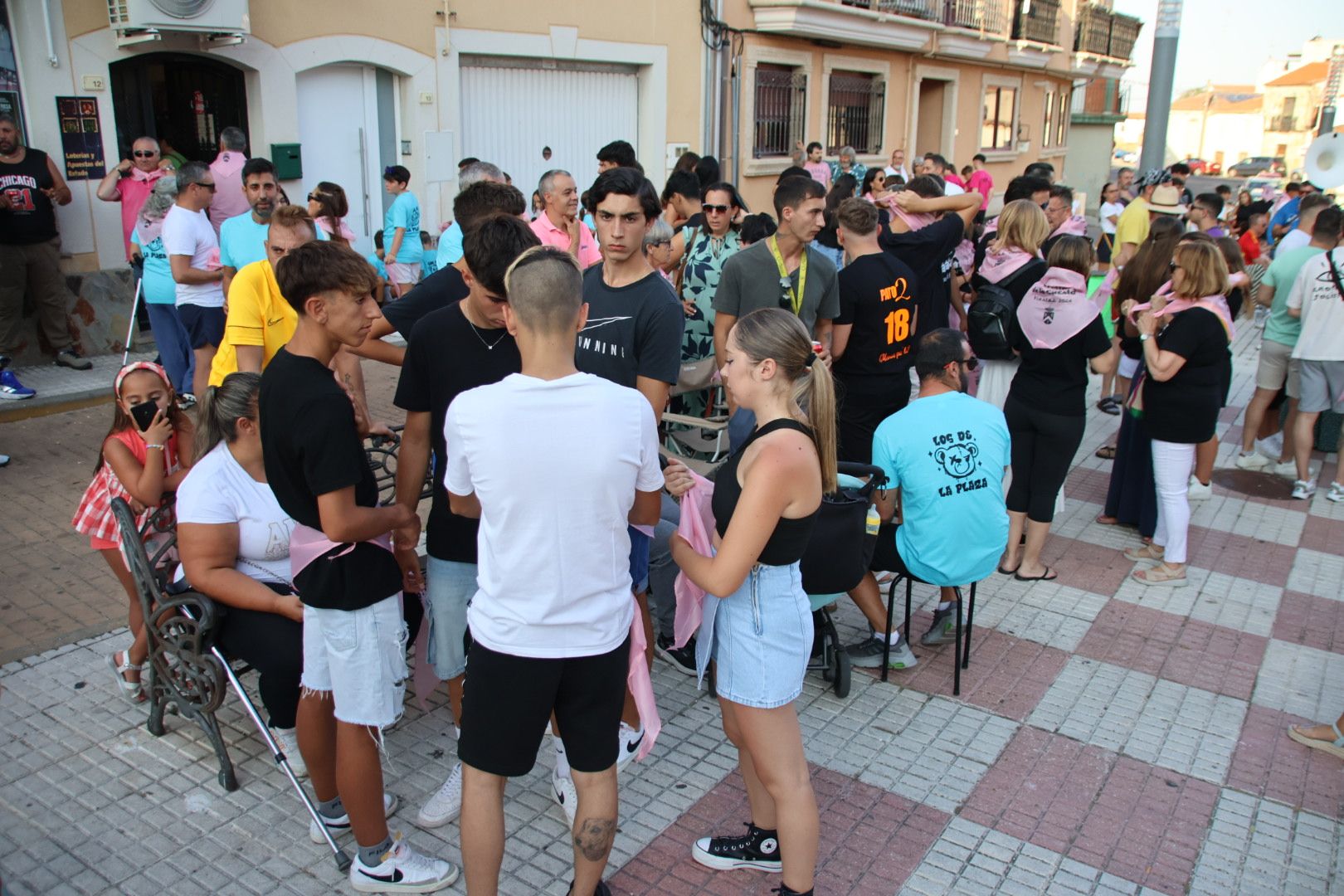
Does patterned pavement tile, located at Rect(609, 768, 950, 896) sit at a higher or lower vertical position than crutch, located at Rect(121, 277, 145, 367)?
lower

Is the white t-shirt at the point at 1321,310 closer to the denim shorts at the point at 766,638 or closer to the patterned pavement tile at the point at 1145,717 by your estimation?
the patterned pavement tile at the point at 1145,717

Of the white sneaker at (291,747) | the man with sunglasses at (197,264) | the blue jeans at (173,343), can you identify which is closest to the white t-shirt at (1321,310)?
the white sneaker at (291,747)

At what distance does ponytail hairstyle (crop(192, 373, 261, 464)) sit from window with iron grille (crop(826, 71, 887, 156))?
16.2 m

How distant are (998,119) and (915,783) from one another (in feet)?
79.0

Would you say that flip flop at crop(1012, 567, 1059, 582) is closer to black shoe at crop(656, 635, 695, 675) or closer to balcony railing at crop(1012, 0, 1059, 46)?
black shoe at crop(656, 635, 695, 675)

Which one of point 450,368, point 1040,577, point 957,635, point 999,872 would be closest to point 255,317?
point 450,368

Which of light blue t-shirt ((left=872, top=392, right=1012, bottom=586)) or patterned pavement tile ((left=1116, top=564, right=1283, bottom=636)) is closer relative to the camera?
light blue t-shirt ((left=872, top=392, right=1012, bottom=586))

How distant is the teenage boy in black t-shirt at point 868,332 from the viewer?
503cm

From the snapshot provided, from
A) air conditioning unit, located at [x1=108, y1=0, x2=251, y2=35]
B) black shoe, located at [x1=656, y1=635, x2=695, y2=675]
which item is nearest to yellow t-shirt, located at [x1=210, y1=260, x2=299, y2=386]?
black shoe, located at [x1=656, y1=635, x2=695, y2=675]

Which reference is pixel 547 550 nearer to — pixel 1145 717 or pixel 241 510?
pixel 241 510

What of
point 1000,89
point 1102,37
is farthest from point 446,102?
point 1102,37

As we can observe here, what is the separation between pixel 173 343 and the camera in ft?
24.3

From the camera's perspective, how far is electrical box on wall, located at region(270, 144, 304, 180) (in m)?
9.75

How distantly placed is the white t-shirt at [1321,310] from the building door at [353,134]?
27.5ft
